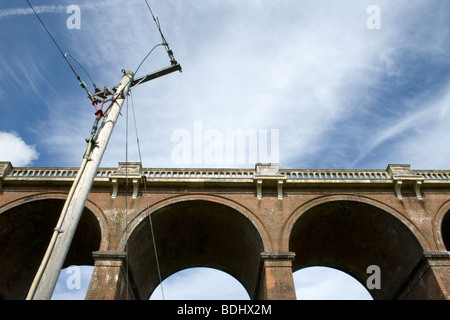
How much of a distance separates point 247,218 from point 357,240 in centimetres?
624

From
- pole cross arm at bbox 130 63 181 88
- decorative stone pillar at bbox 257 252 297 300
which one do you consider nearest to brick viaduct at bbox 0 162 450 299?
decorative stone pillar at bbox 257 252 297 300

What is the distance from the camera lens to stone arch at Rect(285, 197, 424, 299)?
1479 centimetres

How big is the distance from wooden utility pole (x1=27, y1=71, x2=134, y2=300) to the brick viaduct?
7.05m

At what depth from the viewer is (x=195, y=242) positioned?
58.4ft

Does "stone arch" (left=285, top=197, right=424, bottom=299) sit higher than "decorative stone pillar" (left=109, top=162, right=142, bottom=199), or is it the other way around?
"decorative stone pillar" (left=109, top=162, right=142, bottom=199)

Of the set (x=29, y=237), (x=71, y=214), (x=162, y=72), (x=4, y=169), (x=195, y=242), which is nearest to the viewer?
(x=71, y=214)

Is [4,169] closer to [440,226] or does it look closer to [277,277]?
[277,277]

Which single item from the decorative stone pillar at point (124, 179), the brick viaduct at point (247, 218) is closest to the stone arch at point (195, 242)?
the brick viaduct at point (247, 218)

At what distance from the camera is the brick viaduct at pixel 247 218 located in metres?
14.0

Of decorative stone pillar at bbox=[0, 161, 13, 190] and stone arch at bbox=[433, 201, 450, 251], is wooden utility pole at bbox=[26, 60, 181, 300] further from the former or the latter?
stone arch at bbox=[433, 201, 450, 251]

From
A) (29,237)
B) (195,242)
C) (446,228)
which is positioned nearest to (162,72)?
(195,242)

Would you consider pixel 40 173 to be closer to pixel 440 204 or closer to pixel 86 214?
pixel 86 214

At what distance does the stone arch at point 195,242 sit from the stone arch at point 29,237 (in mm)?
2356

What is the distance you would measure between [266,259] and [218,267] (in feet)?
21.8
